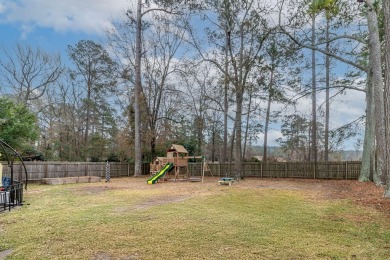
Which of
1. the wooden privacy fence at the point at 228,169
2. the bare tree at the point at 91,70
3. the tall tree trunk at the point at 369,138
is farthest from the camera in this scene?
the bare tree at the point at 91,70

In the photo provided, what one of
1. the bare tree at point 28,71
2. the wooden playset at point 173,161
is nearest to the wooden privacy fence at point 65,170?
the wooden playset at point 173,161

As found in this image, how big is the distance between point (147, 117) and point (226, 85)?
752 cm

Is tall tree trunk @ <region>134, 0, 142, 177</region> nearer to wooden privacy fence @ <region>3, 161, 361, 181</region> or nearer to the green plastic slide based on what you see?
wooden privacy fence @ <region>3, 161, 361, 181</region>

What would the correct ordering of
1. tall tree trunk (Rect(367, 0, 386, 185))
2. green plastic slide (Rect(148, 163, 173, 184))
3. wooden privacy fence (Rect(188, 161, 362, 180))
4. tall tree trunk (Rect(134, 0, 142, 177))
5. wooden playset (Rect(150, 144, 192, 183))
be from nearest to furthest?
tall tree trunk (Rect(367, 0, 386, 185)) < green plastic slide (Rect(148, 163, 173, 184)) < wooden playset (Rect(150, 144, 192, 183)) < wooden privacy fence (Rect(188, 161, 362, 180)) < tall tree trunk (Rect(134, 0, 142, 177))

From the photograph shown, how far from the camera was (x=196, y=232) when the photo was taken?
4.73 meters

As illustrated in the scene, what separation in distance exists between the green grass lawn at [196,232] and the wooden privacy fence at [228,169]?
10068mm

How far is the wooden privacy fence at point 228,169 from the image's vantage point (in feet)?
54.5

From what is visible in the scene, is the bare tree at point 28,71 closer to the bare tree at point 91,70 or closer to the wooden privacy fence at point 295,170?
A: the bare tree at point 91,70

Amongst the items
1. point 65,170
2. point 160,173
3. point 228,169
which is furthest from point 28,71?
point 228,169

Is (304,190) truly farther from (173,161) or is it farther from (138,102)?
(138,102)

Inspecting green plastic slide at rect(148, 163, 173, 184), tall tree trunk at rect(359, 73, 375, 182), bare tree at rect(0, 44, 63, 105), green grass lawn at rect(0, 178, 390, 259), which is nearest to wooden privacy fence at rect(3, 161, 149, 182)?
green plastic slide at rect(148, 163, 173, 184)

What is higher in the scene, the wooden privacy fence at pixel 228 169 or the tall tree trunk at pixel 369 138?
the tall tree trunk at pixel 369 138

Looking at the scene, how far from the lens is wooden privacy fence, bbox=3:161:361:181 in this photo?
16.6m

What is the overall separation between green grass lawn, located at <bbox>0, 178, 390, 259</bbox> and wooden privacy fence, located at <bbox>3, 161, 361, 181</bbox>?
10.1m
